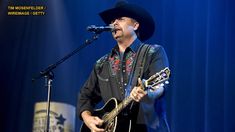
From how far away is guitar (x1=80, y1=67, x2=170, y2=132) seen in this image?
2771 millimetres

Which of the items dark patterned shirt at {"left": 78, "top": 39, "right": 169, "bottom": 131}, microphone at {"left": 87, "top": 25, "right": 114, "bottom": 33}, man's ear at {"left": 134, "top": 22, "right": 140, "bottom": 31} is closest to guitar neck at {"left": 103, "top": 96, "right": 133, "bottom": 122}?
dark patterned shirt at {"left": 78, "top": 39, "right": 169, "bottom": 131}

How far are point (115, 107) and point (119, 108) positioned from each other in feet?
0.24

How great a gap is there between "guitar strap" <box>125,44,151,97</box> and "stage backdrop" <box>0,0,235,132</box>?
106cm

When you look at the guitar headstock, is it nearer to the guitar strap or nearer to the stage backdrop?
the guitar strap

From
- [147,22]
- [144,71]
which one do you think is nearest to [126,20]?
[147,22]

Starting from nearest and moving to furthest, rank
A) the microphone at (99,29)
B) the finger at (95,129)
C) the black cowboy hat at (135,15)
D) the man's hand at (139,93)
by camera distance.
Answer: the man's hand at (139,93), the finger at (95,129), the microphone at (99,29), the black cowboy hat at (135,15)

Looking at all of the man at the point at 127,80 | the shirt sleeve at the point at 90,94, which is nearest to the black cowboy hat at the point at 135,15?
the man at the point at 127,80

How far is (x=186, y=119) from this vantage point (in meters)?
4.15

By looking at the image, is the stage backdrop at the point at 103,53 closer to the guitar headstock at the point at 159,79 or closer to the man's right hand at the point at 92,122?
the man's right hand at the point at 92,122

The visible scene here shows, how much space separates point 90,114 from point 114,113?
386 mm

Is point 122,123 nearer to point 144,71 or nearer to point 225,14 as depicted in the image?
point 144,71

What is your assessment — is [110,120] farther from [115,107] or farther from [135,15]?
[135,15]

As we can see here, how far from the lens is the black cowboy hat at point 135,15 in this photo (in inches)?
141

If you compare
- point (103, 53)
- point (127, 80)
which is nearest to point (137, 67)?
point (127, 80)
